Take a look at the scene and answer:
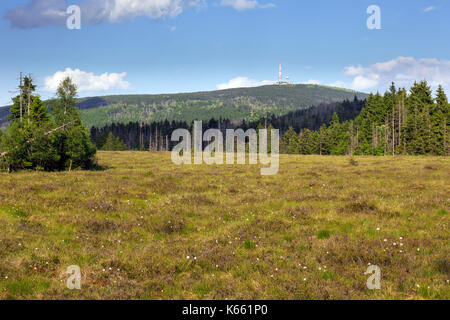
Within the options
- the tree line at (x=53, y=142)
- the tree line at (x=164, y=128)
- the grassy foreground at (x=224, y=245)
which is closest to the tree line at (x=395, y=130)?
the tree line at (x=164, y=128)

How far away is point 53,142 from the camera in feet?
88.8

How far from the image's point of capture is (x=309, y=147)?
331ft

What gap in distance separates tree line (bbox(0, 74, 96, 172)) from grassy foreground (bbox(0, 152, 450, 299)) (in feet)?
38.4

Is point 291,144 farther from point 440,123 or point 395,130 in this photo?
point 440,123

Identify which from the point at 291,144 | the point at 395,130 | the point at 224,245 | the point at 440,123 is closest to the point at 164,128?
the point at 291,144

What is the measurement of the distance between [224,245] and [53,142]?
24776 mm

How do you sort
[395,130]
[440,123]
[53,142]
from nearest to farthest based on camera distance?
[53,142], [440,123], [395,130]

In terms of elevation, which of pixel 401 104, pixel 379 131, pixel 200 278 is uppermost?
pixel 401 104

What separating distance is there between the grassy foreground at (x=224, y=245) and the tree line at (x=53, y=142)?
11703 mm

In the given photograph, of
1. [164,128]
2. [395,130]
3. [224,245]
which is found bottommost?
[224,245]

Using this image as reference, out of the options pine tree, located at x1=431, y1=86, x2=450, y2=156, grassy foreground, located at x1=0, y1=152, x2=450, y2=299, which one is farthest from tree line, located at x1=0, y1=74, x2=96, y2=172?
pine tree, located at x1=431, y1=86, x2=450, y2=156
